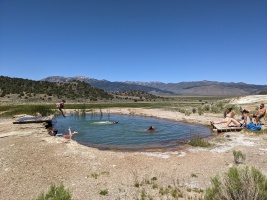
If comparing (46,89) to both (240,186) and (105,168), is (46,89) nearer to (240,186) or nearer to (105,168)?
(105,168)

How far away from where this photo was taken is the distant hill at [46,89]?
67275 mm

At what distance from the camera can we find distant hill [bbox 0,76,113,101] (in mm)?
67275

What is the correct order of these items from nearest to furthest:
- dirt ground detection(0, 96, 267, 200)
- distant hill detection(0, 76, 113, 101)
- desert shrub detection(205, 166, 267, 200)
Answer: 1. desert shrub detection(205, 166, 267, 200)
2. dirt ground detection(0, 96, 267, 200)
3. distant hill detection(0, 76, 113, 101)

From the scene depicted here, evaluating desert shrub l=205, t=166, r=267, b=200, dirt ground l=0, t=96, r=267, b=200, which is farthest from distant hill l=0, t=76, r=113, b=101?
desert shrub l=205, t=166, r=267, b=200

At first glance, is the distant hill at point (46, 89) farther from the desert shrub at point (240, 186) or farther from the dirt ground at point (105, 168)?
the desert shrub at point (240, 186)

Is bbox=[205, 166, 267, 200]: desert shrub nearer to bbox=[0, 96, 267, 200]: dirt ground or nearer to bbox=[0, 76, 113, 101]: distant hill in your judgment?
bbox=[0, 96, 267, 200]: dirt ground

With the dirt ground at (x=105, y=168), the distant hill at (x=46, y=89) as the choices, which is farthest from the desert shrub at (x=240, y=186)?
the distant hill at (x=46, y=89)

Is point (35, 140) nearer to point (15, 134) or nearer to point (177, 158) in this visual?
point (15, 134)

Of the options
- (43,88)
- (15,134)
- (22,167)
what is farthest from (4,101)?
(22,167)

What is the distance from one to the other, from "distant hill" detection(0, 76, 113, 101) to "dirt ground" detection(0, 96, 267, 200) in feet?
183

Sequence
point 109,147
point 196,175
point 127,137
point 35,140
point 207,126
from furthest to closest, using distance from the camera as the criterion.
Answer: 1. point 207,126
2. point 127,137
3. point 109,147
4. point 35,140
5. point 196,175

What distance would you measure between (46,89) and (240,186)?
76330mm

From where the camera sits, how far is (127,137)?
21453 millimetres

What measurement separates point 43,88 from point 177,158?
70956 mm
